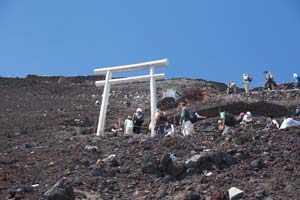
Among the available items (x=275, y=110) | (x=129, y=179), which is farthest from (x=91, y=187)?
(x=275, y=110)

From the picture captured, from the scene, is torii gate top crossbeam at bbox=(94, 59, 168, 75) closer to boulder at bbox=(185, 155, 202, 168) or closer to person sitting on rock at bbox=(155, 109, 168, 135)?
person sitting on rock at bbox=(155, 109, 168, 135)

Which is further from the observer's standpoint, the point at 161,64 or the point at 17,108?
the point at 17,108

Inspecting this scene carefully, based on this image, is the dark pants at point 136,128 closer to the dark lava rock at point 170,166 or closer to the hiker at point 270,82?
the dark lava rock at point 170,166

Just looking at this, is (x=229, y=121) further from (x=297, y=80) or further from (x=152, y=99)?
(x=297, y=80)

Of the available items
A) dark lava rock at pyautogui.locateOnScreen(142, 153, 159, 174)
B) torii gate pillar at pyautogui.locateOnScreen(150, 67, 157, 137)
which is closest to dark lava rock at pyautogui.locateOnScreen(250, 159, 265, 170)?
dark lava rock at pyautogui.locateOnScreen(142, 153, 159, 174)

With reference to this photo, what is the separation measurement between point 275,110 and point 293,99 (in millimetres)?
1612

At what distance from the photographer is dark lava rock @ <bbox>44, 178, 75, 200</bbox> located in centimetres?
1218

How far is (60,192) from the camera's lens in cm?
1224

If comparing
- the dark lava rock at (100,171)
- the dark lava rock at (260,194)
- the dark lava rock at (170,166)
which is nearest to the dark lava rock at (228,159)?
the dark lava rock at (170,166)

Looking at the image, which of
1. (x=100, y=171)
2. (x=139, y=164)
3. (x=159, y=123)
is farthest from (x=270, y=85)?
(x=100, y=171)

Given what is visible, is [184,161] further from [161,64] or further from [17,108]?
[17,108]

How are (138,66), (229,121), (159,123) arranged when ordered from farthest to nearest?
1. (138,66)
2. (159,123)
3. (229,121)

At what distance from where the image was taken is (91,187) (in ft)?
43.6

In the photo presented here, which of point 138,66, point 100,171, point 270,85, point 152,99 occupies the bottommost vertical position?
point 100,171
